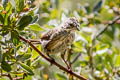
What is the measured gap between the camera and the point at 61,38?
1908 mm

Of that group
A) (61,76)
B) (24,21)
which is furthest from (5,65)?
(61,76)

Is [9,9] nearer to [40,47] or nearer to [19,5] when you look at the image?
[19,5]

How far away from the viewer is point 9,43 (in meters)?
1.68

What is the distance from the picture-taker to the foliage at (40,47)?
1541 mm

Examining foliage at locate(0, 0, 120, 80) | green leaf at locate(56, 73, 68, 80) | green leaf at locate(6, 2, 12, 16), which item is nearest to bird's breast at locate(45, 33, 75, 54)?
foliage at locate(0, 0, 120, 80)

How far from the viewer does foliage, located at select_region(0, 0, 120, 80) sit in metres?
1.54

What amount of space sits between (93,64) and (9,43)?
0.94 metres

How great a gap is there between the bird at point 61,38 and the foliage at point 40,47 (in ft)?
0.33

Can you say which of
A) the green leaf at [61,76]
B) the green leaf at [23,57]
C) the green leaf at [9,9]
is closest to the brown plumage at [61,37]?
the green leaf at [61,76]

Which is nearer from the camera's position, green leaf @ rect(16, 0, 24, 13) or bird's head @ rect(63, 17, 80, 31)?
green leaf @ rect(16, 0, 24, 13)

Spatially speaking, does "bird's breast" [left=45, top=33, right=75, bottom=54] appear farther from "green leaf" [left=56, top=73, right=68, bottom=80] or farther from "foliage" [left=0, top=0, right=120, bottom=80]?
"green leaf" [left=56, top=73, right=68, bottom=80]

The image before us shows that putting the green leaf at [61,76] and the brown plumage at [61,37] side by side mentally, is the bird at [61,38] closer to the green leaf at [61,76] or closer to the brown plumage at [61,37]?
the brown plumage at [61,37]

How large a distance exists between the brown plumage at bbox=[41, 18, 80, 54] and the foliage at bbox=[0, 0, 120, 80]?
0.35ft

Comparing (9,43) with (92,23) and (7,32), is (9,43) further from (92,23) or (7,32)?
(92,23)
